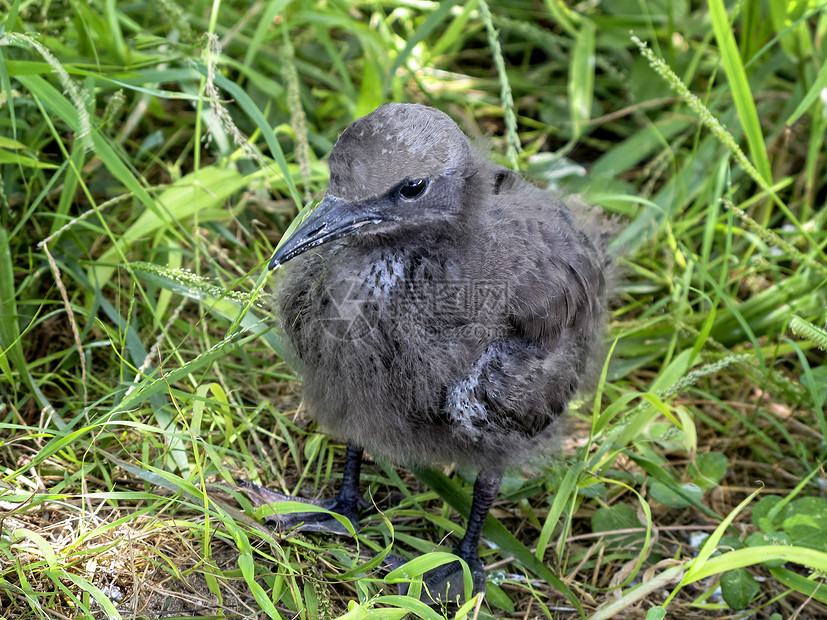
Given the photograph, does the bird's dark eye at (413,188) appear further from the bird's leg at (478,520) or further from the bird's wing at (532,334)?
the bird's leg at (478,520)

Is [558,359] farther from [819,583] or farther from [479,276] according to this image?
[819,583]

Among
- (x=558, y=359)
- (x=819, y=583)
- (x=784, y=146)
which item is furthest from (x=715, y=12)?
(x=819, y=583)

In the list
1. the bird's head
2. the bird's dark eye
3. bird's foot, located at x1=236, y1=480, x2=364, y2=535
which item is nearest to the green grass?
bird's foot, located at x1=236, y1=480, x2=364, y2=535

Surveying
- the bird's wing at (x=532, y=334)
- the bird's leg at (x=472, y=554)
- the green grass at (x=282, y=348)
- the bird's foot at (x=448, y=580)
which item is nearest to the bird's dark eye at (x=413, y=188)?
the bird's wing at (x=532, y=334)

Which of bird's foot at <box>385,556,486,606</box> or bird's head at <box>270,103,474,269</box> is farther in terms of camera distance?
bird's foot at <box>385,556,486,606</box>

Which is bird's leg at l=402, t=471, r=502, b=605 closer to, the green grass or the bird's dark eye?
the green grass

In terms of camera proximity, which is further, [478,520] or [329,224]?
[478,520]

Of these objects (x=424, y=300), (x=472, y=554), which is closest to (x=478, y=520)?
(x=472, y=554)

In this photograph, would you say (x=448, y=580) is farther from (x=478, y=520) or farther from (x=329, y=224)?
(x=329, y=224)
